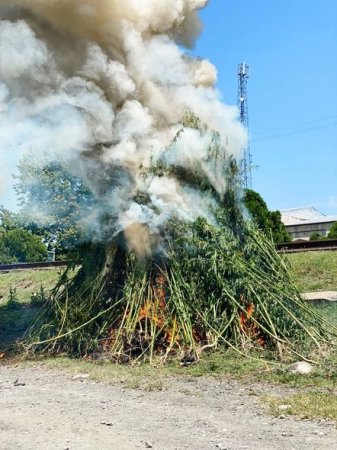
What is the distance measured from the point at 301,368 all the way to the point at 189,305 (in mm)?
1918

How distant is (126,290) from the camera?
8.41 m

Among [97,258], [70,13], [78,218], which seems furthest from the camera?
[78,218]

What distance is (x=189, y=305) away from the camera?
26.6 ft

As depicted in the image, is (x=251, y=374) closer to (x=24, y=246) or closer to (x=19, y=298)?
(x=19, y=298)

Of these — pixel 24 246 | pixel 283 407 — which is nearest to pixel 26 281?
pixel 283 407

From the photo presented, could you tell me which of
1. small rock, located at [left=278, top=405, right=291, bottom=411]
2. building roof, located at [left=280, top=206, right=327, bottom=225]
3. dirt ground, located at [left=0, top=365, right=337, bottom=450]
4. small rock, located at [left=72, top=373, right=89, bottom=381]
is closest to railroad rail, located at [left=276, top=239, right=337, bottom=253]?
small rock, located at [left=72, top=373, right=89, bottom=381]

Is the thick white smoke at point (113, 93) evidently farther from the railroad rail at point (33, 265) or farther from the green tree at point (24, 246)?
the green tree at point (24, 246)

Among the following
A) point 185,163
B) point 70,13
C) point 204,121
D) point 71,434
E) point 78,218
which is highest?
point 70,13

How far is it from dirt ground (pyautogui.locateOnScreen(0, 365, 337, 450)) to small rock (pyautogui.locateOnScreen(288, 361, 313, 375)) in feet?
2.06

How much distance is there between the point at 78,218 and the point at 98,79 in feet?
8.33

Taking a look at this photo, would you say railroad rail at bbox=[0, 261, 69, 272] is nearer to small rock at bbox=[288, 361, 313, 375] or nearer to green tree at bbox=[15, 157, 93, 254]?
green tree at bbox=[15, 157, 93, 254]

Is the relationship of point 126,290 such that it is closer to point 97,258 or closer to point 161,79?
point 97,258

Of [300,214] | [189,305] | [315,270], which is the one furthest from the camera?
[300,214]

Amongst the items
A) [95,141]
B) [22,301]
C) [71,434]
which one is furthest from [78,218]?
[22,301]
